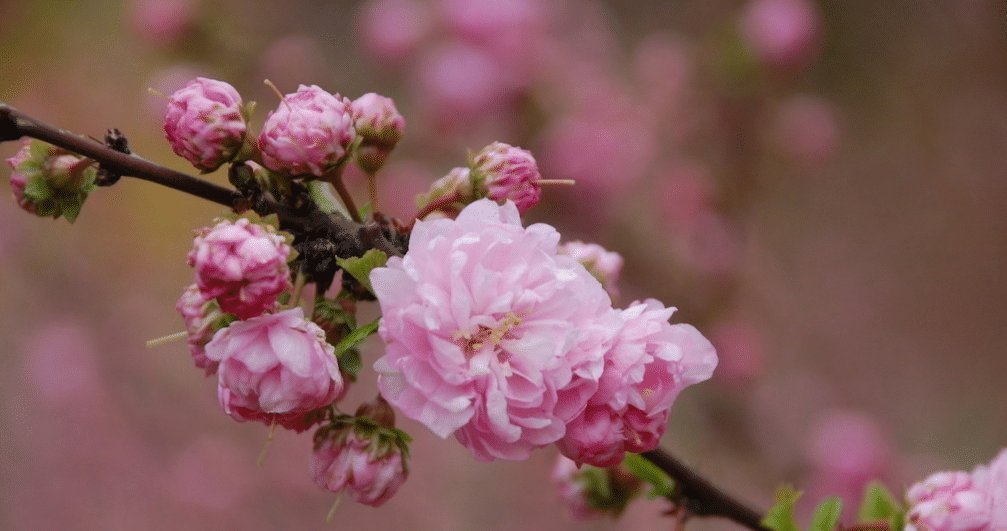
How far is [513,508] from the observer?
2.20 m

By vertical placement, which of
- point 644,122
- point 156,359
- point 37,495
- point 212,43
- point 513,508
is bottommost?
point 37,495

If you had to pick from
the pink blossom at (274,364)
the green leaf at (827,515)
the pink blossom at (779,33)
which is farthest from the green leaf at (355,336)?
the pink blossom at (779,33)

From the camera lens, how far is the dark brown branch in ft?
2.22

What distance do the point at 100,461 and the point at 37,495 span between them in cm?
22

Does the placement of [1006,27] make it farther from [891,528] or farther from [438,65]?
[891,528]

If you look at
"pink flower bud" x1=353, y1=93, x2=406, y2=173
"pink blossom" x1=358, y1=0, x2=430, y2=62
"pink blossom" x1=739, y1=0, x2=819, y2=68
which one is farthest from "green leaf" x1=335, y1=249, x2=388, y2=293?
"pink blossom" x1=739, y1=0, x2=819, y2=68

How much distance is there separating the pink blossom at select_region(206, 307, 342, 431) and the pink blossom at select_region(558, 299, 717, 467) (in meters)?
0.16

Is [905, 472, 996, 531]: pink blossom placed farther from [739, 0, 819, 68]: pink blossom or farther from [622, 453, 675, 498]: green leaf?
[739, 0, 819, 68]: pink blossom

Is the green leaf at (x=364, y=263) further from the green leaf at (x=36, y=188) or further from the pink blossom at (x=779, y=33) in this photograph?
the pink blossom at (x=779, y=33)

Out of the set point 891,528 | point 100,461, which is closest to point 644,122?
point 891,528

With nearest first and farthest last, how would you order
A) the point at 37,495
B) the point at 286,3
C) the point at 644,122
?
1. the point at 644,122
2. the point at 37,495
3. the point at 286,3

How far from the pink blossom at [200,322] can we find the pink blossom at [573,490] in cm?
42

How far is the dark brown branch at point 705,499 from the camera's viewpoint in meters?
0.68

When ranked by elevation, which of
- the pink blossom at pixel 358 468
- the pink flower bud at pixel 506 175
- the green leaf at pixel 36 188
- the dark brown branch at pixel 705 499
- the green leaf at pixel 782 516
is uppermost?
the pink flower bud at pixel 506 175
